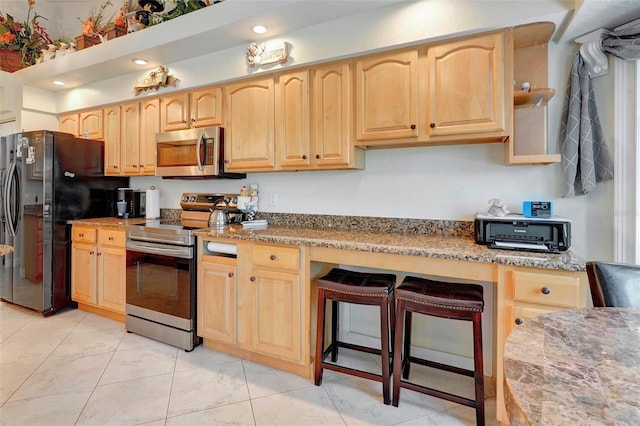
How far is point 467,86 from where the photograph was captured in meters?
1.89

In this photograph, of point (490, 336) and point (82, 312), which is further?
point (82, 312)

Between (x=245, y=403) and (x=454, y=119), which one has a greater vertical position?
(x=454, y=119)

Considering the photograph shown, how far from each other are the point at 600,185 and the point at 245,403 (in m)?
2.43

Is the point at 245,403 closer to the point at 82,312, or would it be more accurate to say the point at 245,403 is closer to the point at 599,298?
the point at 599,298

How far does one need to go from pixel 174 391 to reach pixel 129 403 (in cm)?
23

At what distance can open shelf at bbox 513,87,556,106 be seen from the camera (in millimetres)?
1824

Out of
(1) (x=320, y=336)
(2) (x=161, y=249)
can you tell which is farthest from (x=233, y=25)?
(1) (x=320, y=336)

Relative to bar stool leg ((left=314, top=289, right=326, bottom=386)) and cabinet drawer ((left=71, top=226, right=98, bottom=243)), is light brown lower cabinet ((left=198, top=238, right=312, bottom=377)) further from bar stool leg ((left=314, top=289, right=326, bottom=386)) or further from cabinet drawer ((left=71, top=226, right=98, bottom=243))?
cabinet drawer ((left=71, top=226, right=98, bottom=243))

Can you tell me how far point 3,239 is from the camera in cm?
327

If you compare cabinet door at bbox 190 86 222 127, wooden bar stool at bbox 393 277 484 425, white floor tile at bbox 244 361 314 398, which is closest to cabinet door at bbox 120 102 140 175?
cabinet door at bbox 190 86 222 127

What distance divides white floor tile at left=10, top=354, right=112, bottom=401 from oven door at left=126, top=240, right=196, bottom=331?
44cm

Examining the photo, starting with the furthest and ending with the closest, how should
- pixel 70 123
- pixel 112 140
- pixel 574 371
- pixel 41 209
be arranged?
pixel 70 123 → pixel 112 140 → pixel 41 209 → pixel 574 371

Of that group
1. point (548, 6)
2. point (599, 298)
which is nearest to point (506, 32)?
point (548, 6)

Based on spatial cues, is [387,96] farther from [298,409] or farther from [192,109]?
[298,409]
